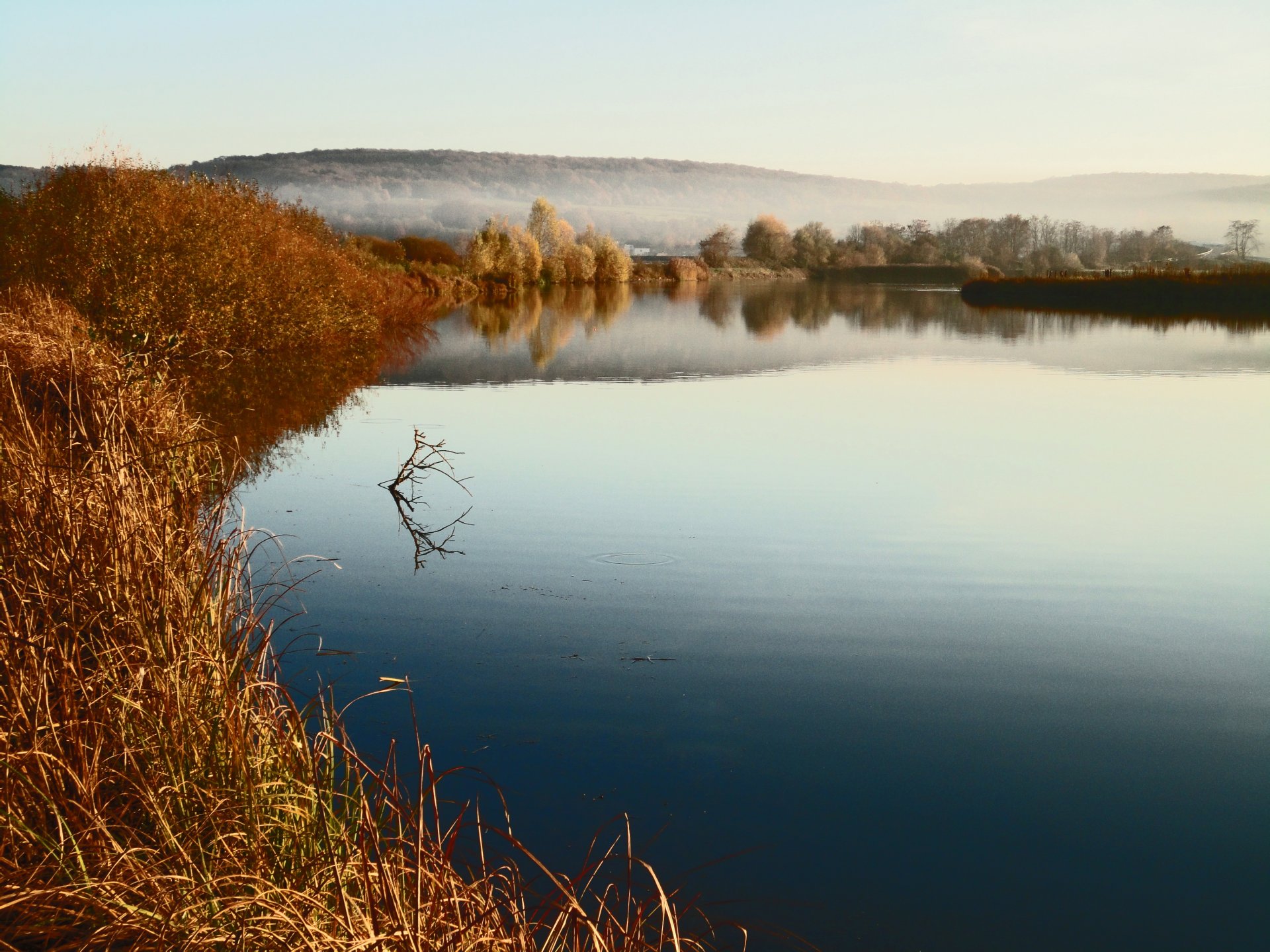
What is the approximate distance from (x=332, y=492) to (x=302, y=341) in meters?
14.3

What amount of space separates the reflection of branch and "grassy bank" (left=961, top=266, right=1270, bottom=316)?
3312 cm

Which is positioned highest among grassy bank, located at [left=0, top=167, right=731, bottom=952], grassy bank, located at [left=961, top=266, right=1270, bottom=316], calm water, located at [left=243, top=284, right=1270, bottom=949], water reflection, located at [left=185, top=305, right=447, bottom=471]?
grassy bank, located at [left=961, top=266, right=1270, bottom=316]

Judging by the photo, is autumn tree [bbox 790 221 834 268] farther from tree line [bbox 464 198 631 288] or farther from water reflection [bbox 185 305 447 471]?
water reflection [bbox 185 305 447 471]

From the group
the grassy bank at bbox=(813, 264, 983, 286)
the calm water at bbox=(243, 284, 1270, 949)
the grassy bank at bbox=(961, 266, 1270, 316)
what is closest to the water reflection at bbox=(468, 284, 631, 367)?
the calm water at bbox=(243, 284, 1270, 949)

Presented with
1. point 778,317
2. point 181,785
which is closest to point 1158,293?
point 778,317

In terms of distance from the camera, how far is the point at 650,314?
43250mm

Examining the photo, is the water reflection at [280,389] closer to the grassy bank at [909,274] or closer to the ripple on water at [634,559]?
the ripple on water at [634,559]

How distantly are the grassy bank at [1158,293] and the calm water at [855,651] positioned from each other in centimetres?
2542

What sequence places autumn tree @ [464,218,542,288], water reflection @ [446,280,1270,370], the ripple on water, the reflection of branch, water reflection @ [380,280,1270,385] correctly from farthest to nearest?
1. autumn tree @ [464,218,542,288]
2. water reflection @ [446,280,1270,370]
3. water reflection @ [380,280,1270,385]
4. the reflection of branch
5. the ripple on water

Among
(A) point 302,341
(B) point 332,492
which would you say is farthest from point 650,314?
(B) point 332,492

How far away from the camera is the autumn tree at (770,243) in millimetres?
101625

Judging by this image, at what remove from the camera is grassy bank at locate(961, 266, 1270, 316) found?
37688 mm

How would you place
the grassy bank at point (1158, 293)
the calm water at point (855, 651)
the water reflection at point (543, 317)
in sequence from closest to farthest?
the calm water at point (855, 651), the water reflection at point (543, 317), the grassy bank at point (1158, 293)

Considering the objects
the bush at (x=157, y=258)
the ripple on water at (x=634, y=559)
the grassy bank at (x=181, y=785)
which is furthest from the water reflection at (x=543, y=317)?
the grassy bank at (x=181, y=785)
